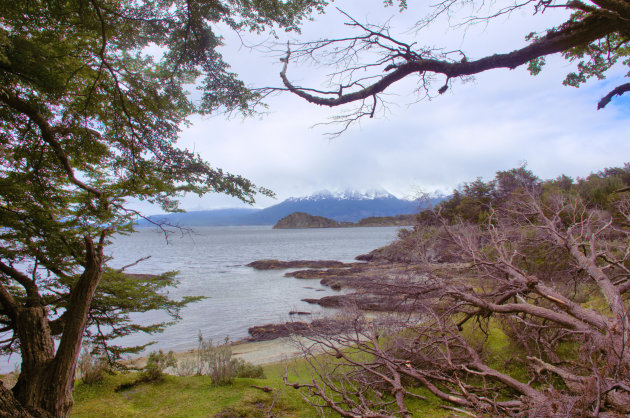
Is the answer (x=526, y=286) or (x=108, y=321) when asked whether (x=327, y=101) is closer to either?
(x=526, y=286)

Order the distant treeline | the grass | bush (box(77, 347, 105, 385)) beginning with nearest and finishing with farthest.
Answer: the grass
bush (box(77, 347, 105, 385))
the distant treeline

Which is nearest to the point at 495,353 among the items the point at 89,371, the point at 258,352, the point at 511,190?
the point at 258,352

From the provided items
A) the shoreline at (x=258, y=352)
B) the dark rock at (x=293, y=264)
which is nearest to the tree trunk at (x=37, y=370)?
the shoreline at (x=258, y=352)

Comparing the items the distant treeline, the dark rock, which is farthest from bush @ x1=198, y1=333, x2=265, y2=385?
the dark rock

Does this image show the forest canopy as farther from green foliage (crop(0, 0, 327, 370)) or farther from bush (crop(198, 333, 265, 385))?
bush (crop(198, 333, 265, 385))

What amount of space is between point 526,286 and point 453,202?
31.2 meters

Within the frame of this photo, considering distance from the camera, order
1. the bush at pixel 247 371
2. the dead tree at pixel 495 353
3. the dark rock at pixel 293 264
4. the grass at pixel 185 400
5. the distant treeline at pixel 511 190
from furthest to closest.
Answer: the dark rock at pixel 293 264
the distant treeline at pixel 511 190
the bush at pixel 247 371
the grass at pixel 185 400
the dead tree at pixel 495 353

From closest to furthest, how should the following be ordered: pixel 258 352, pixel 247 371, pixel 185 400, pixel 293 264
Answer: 1. pixel 185 400
2. pixel 247 371
3. pixel 258 352
4. pixel 293 264

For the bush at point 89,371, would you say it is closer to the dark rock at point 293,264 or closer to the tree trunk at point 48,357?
the tree trunk at point 48,357

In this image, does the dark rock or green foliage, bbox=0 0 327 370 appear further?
the dark rock

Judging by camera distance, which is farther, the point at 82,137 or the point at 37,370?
the point at 82,137

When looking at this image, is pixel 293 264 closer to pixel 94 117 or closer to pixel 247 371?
pixel 247 371

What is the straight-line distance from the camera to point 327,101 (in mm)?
3896

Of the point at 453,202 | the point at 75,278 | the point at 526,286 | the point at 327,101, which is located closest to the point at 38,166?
the point at 75,278
